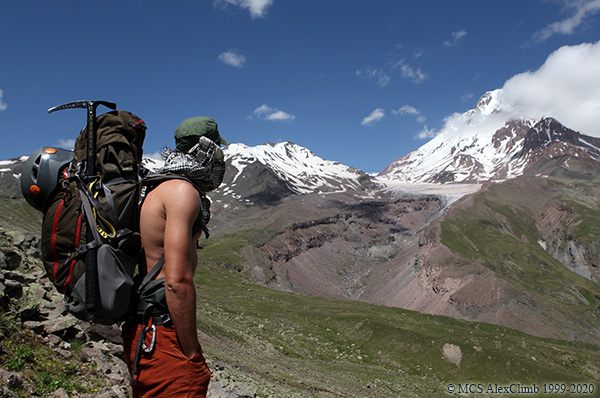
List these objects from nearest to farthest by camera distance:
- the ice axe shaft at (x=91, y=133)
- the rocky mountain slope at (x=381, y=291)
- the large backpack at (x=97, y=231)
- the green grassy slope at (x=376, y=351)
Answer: the large backpack at (x=97, y=231) < the ice axe shaft at (x=91, y=133) < the green grassy slope at (x=376, y=351) < the rocky mountain slope at (x=381, y=291)

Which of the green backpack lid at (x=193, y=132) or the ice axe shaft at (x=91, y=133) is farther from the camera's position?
the green backpack lid at (x=193, y=132)

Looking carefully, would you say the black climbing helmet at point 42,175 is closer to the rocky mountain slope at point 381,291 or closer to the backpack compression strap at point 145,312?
the backpack compression strap at point 145,312

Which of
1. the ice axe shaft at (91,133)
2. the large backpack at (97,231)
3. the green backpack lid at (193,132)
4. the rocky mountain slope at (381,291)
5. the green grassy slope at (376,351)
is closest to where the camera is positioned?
the large backpack at (97,231)

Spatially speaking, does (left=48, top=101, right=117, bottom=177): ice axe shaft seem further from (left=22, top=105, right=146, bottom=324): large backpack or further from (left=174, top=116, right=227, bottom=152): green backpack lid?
(left=174, top=116, right=227, bottom=152): green backpack lid

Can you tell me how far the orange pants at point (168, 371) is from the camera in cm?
438

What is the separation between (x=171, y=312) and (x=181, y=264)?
49 cm

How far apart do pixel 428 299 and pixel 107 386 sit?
112m

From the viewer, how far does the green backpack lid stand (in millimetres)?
5305

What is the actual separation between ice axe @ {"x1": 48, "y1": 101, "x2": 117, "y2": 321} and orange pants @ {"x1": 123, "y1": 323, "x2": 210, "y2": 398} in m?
0.64

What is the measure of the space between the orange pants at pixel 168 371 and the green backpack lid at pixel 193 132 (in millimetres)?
2193

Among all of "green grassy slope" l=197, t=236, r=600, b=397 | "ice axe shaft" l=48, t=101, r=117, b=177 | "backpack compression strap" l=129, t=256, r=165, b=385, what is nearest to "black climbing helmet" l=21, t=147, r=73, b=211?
"ice axe shaft" l=48, t=101, r=117, b=177

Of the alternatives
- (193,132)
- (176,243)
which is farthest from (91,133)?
→ (176,243)

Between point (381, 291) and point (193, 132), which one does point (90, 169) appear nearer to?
point (193, 132)

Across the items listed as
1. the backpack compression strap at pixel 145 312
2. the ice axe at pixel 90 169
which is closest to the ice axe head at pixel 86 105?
the ice axe at pixel 90 169
